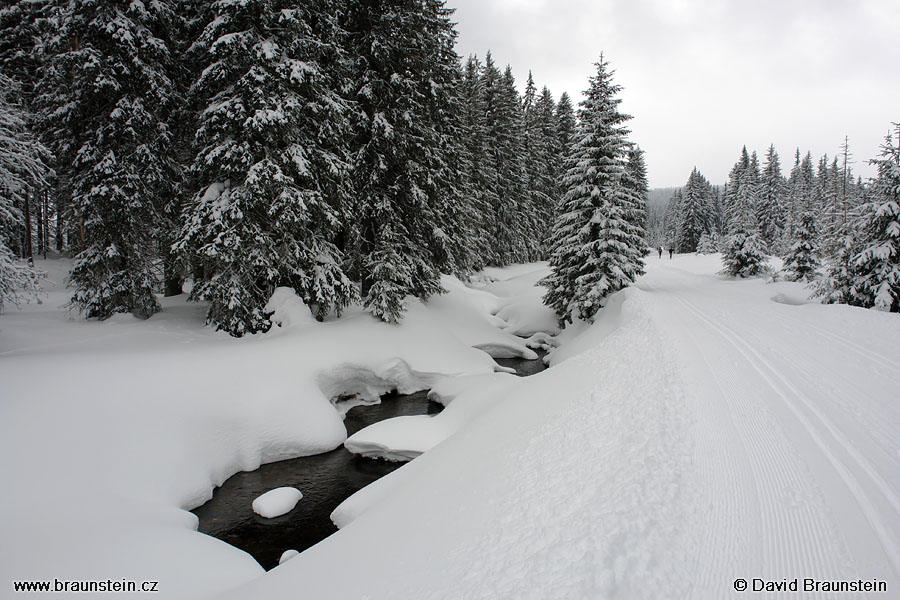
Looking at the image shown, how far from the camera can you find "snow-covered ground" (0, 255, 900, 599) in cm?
383

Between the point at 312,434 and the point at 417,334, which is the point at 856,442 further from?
the point at 417,334

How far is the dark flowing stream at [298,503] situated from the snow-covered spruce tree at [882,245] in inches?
653

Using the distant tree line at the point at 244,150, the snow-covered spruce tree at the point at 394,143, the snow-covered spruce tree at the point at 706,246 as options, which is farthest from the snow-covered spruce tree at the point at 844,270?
the snow-covered spruce tree at the point at 706,246

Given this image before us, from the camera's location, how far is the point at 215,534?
730cm

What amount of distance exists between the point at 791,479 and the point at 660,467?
1345 millimetres

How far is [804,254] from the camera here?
25.9m

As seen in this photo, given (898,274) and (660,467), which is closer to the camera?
(660,467)

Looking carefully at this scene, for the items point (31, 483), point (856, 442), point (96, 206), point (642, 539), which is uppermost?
point (96, 206)

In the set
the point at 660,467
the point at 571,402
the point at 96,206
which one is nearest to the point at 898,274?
the point at 571,402

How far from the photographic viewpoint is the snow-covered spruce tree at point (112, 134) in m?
12.3

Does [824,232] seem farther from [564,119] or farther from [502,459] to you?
[502,459]
